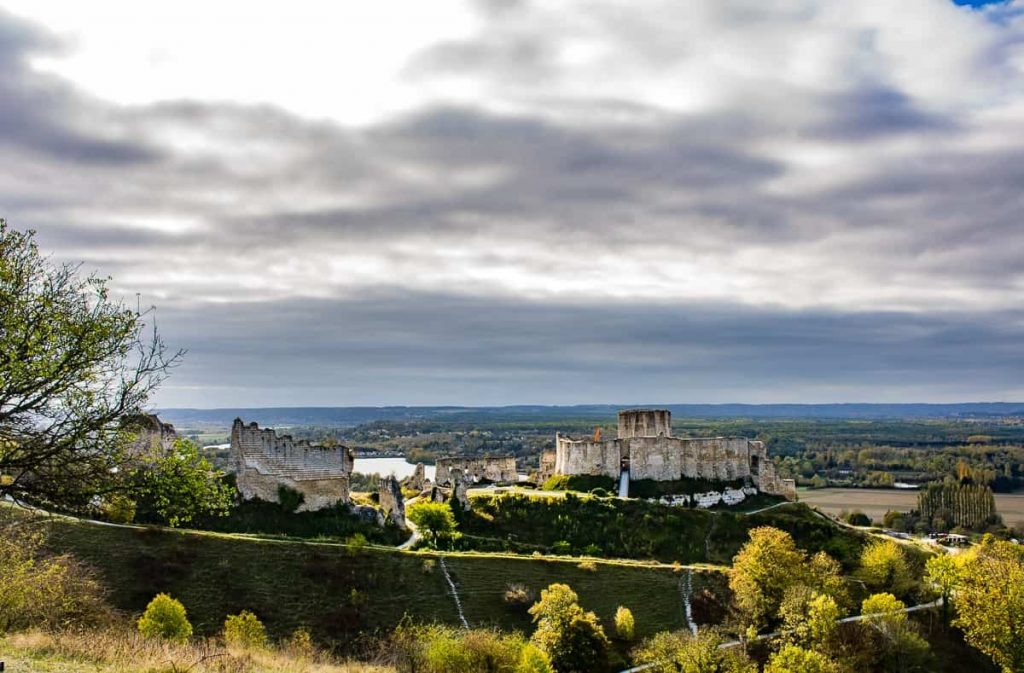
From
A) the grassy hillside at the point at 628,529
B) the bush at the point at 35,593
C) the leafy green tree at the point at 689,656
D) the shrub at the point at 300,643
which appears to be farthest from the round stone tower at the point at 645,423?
the bush at the point at 35,593

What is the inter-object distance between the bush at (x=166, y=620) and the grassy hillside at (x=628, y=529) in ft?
82.7

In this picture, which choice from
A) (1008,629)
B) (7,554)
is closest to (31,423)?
(7,554)

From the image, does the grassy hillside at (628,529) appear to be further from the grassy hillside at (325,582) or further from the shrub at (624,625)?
the shrub at (624,625)

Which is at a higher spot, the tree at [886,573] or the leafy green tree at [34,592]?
the leafy green tree at [34,592]

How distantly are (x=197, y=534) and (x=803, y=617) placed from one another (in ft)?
123

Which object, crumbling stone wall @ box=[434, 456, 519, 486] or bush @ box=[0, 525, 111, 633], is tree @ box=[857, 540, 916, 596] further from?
bush @ box=[0, 525, 111, 633]

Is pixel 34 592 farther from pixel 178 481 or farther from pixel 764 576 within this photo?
pixel 764 576

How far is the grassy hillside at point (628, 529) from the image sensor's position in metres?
62.6

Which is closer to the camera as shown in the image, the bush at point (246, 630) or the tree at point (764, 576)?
the bush at point (246, 630)

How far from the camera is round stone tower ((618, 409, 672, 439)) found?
3351 inches

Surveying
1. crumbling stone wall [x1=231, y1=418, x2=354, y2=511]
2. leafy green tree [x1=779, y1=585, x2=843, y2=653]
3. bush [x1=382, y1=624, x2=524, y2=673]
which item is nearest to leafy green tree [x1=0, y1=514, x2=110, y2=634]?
bush [x1=382, y1=624, x2=524, y2=673]

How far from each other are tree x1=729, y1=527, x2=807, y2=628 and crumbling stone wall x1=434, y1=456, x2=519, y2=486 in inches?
1204

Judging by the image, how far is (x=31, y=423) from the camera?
19.1 metres

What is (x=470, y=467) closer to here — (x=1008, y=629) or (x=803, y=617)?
(x=803, y=617)
